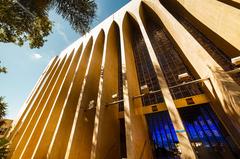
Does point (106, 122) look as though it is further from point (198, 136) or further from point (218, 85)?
point (218, 85)

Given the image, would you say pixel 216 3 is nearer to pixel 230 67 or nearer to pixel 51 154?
pixel 230 67

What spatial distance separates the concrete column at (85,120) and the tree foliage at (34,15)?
4.17 meters

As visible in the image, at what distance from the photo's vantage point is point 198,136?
679 centimetres

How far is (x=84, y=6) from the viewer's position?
6.10 m

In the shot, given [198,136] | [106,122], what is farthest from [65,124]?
[198,136]

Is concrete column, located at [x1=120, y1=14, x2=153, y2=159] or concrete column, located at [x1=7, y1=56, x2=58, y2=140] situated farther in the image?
concrete column, located at [x1=7, y1=56, x2=58, y2=140]

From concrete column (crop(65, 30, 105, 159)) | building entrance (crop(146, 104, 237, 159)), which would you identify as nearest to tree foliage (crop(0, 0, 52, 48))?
concrete column (crop(65, 30, 105, 159))

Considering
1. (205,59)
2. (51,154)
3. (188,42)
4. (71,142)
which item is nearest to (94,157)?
(71,142)

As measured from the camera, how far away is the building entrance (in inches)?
227

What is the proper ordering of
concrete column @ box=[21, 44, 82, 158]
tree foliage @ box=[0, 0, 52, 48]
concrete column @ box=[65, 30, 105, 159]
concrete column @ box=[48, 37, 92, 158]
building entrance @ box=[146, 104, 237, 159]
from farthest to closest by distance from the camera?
concrete column @ box=[21, 44, 82, 158]
concrete column @ box=[48, 37, 92, 158]
concrete column @ box=[65, 30, 105, 159]
building entrance @ box=[146, 104, 237, 159]
tree foliage @ box=[0, 0, 52, 48]

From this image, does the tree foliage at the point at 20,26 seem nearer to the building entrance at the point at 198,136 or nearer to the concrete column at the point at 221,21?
the concrete column at the point at 221,21

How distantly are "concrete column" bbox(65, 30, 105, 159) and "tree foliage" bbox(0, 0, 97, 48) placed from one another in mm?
4166

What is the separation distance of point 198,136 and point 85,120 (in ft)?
22.9

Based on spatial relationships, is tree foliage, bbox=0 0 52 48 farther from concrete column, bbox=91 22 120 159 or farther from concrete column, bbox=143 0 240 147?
concrete column, bbox=143 0 240 147
